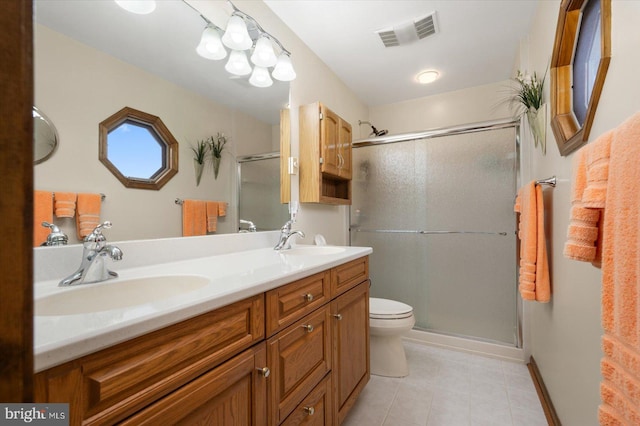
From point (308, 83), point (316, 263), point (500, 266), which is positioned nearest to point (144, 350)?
point (316, 263)

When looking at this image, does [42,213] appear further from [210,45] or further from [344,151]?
[344,151]

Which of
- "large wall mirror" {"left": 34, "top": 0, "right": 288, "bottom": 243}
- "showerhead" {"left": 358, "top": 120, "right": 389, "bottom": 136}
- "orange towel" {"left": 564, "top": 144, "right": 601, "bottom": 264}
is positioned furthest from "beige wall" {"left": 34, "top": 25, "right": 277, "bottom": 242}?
"showerhead" {"left": 358, "top": 120, "right": 389, "bottom": 136}

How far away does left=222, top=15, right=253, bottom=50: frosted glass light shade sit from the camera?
1.46 meters

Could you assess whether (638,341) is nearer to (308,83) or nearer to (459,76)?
(308,83)

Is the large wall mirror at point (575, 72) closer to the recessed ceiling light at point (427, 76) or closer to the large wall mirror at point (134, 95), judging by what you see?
the recessed ceiling light at point (427, 76)

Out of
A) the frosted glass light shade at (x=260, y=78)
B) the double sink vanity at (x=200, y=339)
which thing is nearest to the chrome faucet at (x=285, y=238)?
→ the double sink vanity at (x=200, y=339)

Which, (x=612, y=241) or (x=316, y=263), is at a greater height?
(x=612, y=241)

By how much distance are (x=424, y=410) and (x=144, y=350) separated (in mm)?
1615

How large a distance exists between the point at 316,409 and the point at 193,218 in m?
0.97

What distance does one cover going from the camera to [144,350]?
0.56 m

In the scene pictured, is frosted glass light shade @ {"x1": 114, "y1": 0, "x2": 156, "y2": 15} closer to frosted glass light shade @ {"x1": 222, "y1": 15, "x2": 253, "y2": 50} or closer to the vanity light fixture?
the vanity light fixture

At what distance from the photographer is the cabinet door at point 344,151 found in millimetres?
2258

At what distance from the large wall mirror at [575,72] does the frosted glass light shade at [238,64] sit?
59.1 inches

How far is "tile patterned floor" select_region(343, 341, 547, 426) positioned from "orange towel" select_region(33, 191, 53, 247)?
5.09 feet
